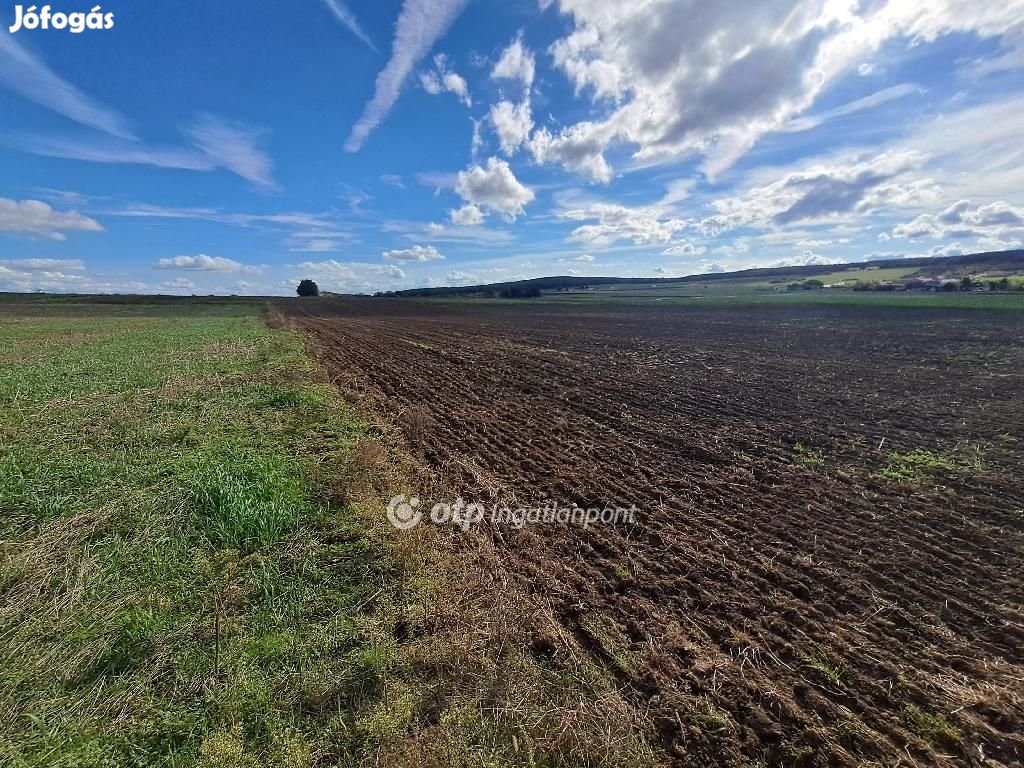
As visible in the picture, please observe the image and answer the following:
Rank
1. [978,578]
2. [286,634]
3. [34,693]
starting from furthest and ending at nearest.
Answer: [978,578], [286,634], [34,693]

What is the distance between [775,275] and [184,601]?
540 ft

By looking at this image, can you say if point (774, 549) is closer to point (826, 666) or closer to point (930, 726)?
point (826, 666)

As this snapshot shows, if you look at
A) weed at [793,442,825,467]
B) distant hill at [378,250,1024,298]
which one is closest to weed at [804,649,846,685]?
weed at [793,442,825,467]

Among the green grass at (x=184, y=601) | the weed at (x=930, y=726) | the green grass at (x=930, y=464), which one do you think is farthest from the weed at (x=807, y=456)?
the green grass at (x=184, y=601)

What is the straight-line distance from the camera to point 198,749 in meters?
2.96

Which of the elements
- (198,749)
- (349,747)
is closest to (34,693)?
(198,749)

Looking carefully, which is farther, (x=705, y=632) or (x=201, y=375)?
(x=201, y=375)

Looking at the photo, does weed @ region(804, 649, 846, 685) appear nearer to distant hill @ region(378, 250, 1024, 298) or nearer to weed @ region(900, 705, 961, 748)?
weed @ region(900, 705, 961, 748)

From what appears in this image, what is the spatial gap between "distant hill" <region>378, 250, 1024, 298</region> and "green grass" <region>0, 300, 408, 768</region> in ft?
335

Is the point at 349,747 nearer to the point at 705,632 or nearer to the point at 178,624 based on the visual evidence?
the point at 178,624

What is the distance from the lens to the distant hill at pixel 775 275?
10669 cm

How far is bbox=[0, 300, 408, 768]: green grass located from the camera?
3.05 m

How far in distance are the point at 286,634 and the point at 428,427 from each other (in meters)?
5.95

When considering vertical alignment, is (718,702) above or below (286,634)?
below
